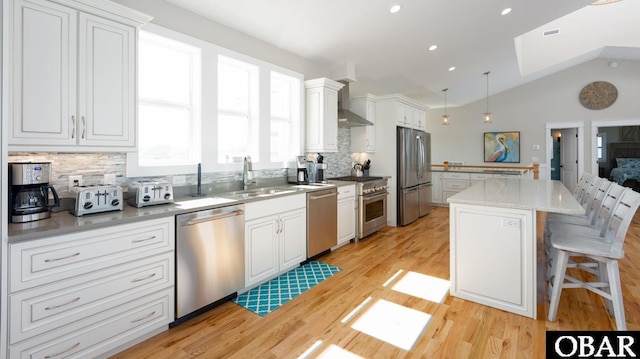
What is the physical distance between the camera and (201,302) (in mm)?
2385

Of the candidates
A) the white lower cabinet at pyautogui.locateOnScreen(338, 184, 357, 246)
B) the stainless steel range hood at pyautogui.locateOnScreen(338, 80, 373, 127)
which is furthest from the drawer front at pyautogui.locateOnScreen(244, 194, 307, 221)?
the stainless steel range hood at pyautogui.locateOnScreen(338, 80, 373, 127)

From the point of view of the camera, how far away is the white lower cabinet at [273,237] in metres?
2.82

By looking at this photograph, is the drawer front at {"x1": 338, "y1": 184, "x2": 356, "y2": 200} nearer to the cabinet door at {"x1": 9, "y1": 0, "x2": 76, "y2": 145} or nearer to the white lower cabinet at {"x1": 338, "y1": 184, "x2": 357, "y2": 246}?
the white lower cabinet at {"x1": 338, "y1": 184, "x2": 357, "y2": 246}

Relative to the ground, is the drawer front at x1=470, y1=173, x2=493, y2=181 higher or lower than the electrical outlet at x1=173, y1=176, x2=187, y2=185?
higher

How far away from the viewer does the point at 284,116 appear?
165 inches

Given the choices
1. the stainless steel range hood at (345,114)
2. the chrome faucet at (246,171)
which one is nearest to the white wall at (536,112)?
the stainless steel range hood at (345,114)

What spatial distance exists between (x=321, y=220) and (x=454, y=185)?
15.3 feet

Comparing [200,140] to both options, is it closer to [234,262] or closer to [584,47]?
[234,262]

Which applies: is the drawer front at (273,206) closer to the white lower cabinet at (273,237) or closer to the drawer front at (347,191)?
the white lower cabinet at (273,237)

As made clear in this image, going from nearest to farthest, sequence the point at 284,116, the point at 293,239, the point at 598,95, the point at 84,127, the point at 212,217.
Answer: the point at 84,127, the point at 212,217, the point at 293,239, the point at 284,116, the point at 598,95

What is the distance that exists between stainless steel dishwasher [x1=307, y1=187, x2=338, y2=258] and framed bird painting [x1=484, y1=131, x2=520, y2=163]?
653cm

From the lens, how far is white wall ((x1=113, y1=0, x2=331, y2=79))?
2.66 meters

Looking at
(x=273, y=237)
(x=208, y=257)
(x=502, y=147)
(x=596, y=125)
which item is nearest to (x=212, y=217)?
(x=208, y=257)

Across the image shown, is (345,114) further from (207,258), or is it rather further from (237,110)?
(207,258)
